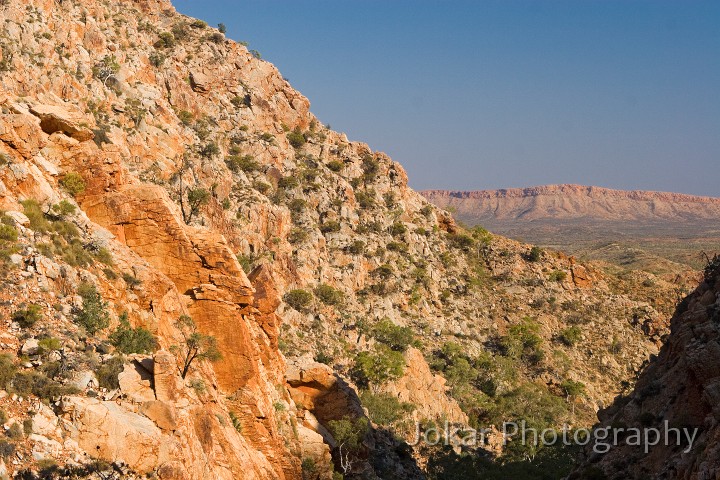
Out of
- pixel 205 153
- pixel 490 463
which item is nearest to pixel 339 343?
pixel 490 463

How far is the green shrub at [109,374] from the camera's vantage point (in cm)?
2378

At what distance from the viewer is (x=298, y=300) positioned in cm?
6719

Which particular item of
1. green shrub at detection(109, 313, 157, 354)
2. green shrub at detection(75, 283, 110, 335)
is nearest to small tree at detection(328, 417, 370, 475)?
green shrub at detection(109, 313, 157, 354)

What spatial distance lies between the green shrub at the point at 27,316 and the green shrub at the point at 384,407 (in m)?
37.0

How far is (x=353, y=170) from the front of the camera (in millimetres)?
90688

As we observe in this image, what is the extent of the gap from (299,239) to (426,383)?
72.0ft

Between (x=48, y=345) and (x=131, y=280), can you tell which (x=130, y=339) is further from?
(x=48, y=345)

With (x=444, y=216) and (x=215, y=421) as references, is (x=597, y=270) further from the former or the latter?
(x=215, y=421)

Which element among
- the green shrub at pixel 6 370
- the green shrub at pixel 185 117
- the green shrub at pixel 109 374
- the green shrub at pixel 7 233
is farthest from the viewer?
the green shrub at pixel 185 117

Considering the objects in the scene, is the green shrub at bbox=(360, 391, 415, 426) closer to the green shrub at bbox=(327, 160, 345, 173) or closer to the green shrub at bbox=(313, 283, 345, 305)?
the green shrub at bbox=(313, 283, 345, 305)

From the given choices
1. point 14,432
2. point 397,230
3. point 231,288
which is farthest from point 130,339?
point 397,230

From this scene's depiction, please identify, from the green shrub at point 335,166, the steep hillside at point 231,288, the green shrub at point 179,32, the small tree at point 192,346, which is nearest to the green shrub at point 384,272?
the steep hillside at point 231,288

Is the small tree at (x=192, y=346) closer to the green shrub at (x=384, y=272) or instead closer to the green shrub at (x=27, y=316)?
the green shrub at (x=27, y=316)

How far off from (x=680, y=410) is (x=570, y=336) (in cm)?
5210
